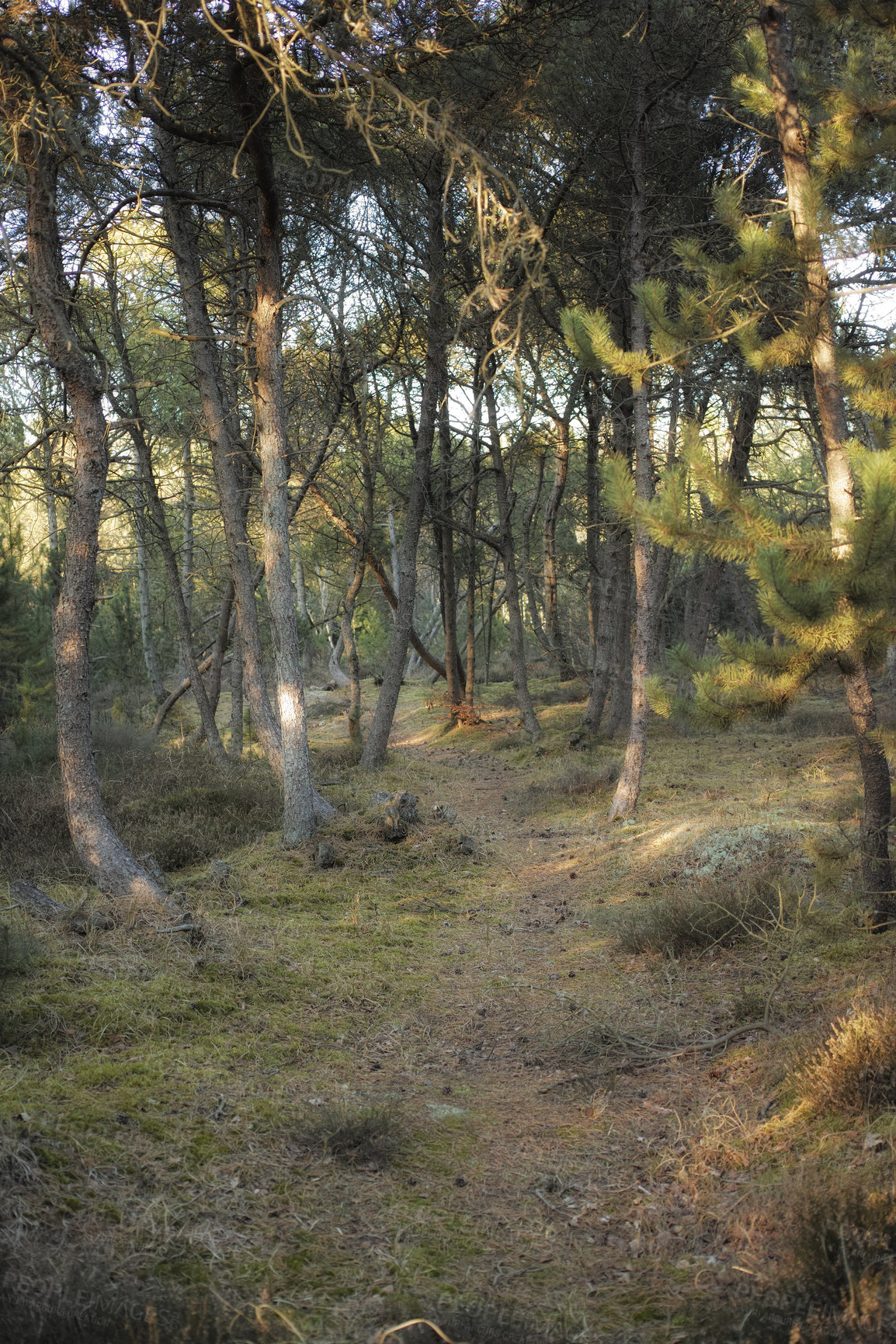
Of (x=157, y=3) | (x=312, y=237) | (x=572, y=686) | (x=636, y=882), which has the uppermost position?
(x=312, y=237)

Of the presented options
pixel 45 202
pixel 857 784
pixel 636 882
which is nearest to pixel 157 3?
pixel 45 202

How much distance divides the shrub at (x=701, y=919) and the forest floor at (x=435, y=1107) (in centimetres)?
5

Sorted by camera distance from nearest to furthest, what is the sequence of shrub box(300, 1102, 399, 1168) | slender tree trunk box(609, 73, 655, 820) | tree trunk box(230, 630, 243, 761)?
1. shrub box(300, 1102, 399, 1168)
2. slender tree trunk box(609, 73, 655, 820)
3. tree trunk box(230, 630, 243, 761)

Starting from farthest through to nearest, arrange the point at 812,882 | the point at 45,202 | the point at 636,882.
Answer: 1. the point at 636,882
2. the point at 45,202
3. the point at 812,882

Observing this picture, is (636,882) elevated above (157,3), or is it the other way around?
(157,3)

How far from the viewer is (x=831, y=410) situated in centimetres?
569

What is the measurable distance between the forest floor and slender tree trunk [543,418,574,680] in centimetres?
1112

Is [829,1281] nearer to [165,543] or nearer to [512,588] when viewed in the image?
[165,543]

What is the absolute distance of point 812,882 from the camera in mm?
6031

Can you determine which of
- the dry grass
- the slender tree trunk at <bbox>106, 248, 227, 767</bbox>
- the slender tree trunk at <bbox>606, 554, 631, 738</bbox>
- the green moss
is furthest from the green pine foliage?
the slender tree trunk at <bbox>606, 554, 631, 738</bbox>

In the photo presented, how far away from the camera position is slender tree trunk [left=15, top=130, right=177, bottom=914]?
659cm

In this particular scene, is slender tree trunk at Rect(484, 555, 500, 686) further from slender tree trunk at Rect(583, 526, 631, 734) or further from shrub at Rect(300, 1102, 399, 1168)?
shrub at Rect(300, 1102, 399, 1168)

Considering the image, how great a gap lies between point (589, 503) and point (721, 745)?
533cm

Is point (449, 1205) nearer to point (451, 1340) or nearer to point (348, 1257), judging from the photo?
point (348, 1257)
